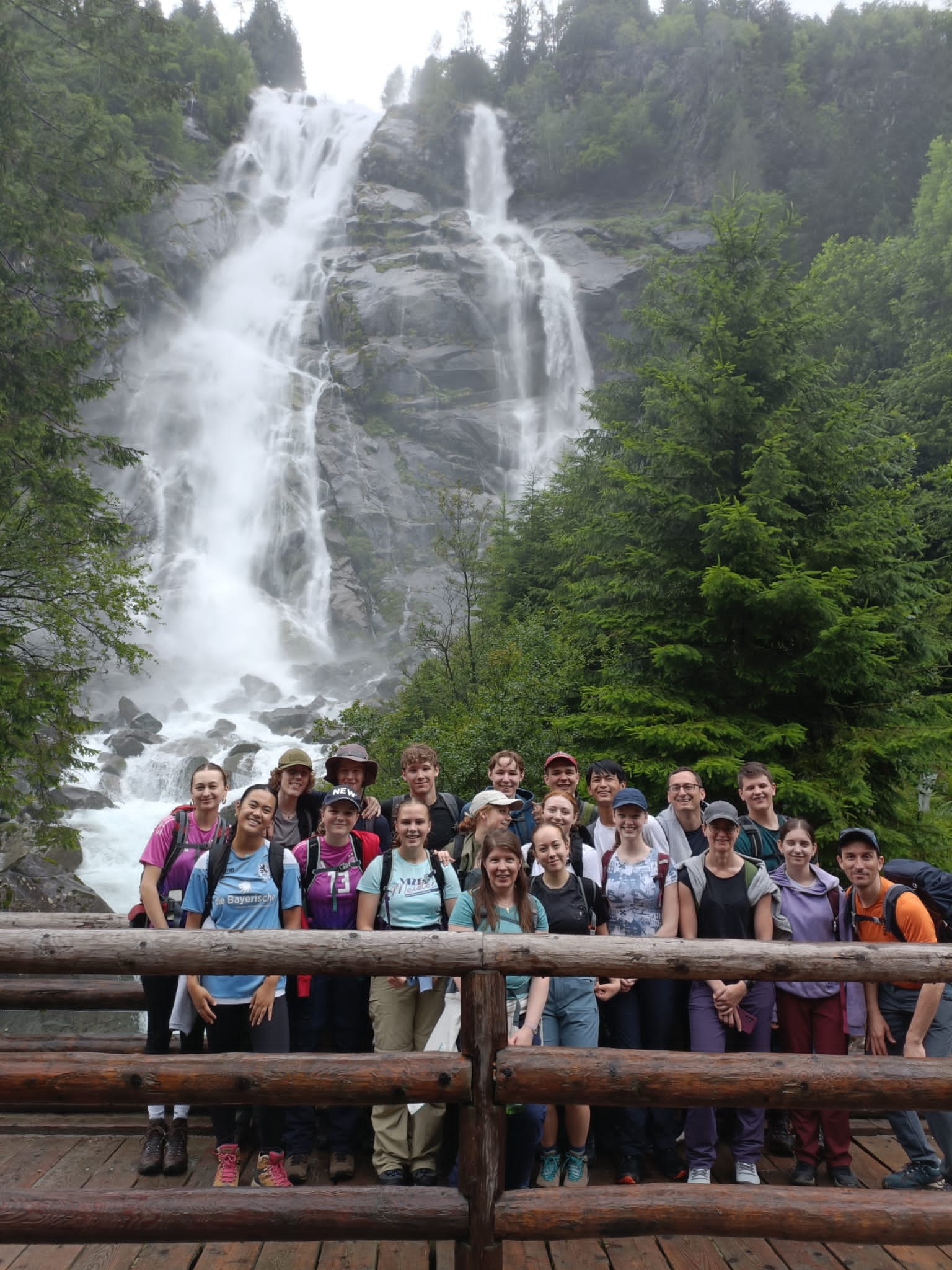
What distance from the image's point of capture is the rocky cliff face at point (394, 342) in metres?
36.0

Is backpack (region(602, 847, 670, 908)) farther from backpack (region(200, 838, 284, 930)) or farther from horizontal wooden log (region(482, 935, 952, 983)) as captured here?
backpack (region(200, 838, 284, 930))

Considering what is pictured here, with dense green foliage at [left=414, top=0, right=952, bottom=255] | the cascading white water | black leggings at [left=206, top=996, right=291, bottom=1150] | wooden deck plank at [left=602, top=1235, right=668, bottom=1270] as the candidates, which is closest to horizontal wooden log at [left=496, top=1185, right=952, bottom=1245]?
wooden deck plank at [left=602, top=1235, right=668, bottom=1270]

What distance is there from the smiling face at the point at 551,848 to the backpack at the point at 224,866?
1.23 m

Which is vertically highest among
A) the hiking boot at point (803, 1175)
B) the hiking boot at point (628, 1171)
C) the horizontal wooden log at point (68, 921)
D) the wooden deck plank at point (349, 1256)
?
the horizontal wooden log at point (68, 921)

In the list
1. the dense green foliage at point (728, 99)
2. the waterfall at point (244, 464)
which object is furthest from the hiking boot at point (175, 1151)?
the dense green foliage at point (728, 99)

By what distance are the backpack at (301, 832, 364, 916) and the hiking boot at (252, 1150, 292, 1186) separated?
109 cm

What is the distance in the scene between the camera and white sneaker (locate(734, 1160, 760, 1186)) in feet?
12.6

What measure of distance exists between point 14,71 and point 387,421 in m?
27.8

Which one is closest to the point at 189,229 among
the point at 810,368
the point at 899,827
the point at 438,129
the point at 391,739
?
the point at 438,129

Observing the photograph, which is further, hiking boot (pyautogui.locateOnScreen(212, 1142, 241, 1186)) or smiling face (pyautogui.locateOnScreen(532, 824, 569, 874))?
smiling face (pyautogui.locateOnScreen(532, 824, 569, 874))

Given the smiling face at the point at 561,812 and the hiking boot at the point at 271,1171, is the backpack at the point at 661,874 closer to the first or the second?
the smiling face at the point at 561,812

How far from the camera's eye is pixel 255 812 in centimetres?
380

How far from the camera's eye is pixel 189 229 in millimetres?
46688

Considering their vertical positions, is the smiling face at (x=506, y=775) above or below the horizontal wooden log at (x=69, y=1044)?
above
